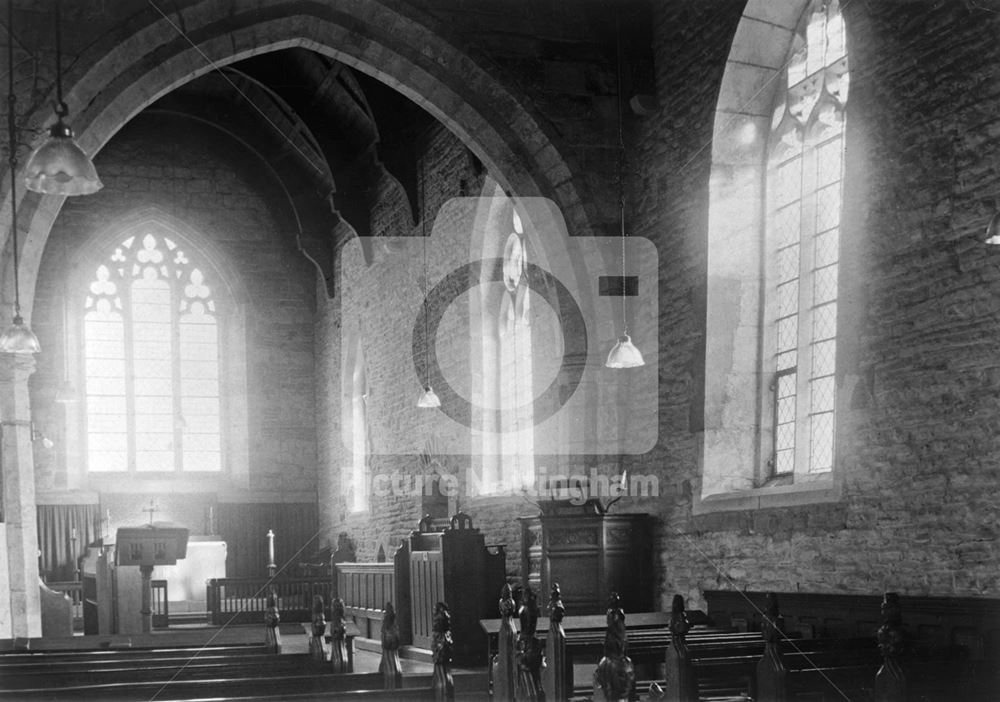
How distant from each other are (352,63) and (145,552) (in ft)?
19.3

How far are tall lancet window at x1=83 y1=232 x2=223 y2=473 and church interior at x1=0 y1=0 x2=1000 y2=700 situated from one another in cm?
5

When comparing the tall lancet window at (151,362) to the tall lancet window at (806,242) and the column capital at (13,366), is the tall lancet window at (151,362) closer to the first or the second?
the column capital at (13,366)

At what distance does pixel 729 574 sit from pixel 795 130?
11.0ft

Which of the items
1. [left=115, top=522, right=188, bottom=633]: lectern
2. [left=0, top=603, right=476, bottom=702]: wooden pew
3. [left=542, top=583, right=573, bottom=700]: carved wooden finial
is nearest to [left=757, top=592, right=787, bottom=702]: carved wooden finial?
[left=542, top=583, right=573, bottom=700]: carved wooden finial

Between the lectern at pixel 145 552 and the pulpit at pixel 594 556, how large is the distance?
5080mm

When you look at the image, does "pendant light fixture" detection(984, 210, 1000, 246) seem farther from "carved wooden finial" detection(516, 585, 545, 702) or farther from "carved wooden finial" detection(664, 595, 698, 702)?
"carved wooden finial" detection(516, 585, 545, 702)

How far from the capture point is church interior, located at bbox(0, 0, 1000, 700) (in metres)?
6.71

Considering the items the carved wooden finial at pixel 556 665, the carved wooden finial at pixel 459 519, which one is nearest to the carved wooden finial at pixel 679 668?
the carved wooden finial at pixel 556 665

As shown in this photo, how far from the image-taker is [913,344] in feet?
22.2

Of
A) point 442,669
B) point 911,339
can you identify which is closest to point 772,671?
point 442,669

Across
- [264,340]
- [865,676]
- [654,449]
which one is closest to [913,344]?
[865,676]

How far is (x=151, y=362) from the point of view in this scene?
17938 mm

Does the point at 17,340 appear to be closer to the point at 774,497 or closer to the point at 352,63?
A: the point at 352,63

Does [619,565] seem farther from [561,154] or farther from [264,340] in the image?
[264,340]
